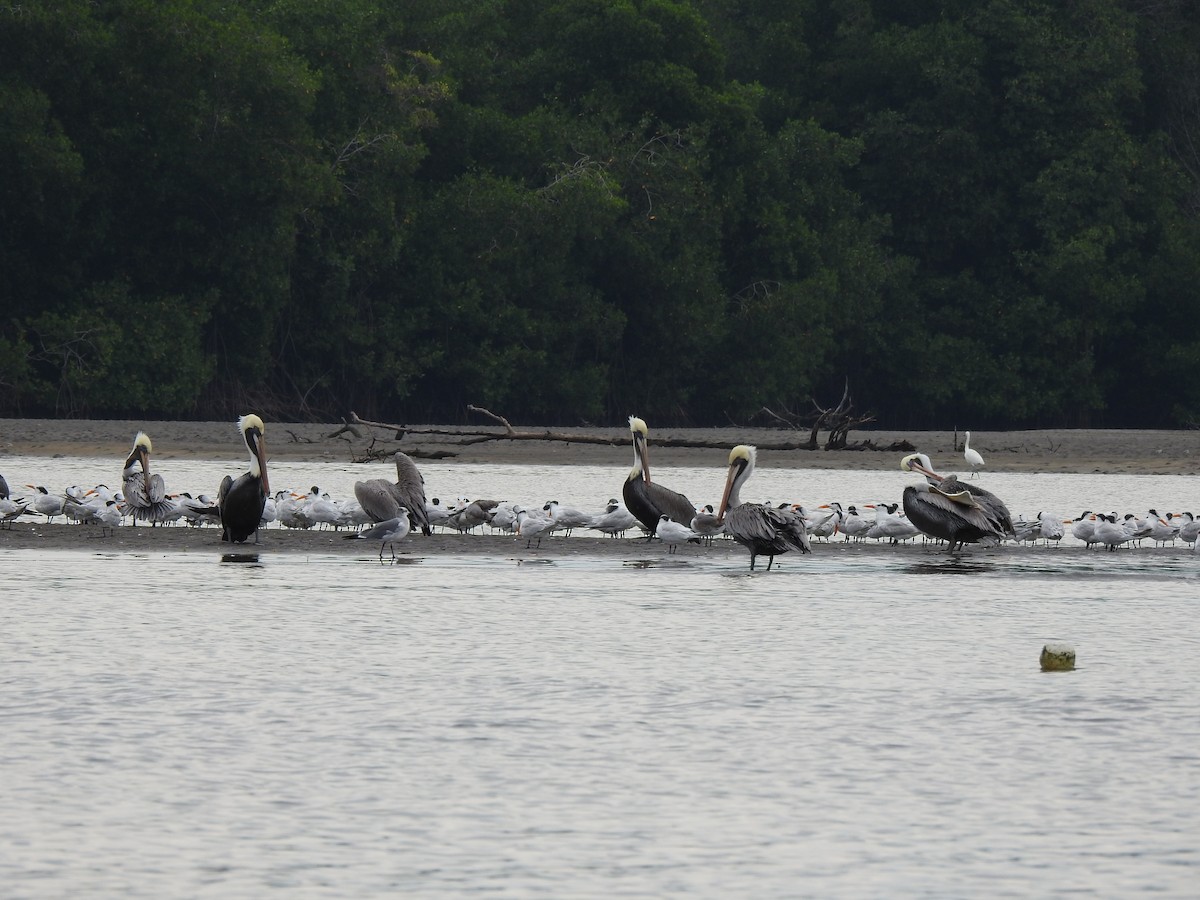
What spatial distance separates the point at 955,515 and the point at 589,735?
840cm

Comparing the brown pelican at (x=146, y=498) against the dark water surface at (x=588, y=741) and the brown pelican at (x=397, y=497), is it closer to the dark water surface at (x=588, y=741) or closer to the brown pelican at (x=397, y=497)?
the brown pelican at (x=397, y=497)

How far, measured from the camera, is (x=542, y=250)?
43.4 m

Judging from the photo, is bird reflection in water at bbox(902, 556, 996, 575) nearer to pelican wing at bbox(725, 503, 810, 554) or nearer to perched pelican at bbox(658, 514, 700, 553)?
pelican wing at bbox(725, 503, 810, 554)

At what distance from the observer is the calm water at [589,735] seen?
6.38 meters

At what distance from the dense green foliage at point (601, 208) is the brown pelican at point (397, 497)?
22193 millimetres

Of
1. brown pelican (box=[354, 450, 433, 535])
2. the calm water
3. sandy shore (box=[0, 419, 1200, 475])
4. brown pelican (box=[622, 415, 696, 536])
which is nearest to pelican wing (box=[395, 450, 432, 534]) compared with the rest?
brown pelican (box=[354, 450, 433, 535])

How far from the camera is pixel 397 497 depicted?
16.5 meters

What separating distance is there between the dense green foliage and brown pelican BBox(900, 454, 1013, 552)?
2422cm

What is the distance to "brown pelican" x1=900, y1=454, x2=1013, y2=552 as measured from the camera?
16.3 m

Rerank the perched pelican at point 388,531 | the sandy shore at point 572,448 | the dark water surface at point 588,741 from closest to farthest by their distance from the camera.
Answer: the dark water surface at point 588,741, the perched pelican at point 388,531, the sandy shore at point 572,448

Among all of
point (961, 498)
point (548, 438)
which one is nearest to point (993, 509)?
point (961, 498)

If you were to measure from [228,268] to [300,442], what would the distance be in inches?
213

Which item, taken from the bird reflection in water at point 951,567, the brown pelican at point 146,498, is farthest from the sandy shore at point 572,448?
the bird reflection in water at point 951,567

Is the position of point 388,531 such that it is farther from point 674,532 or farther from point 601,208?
point 601,208
